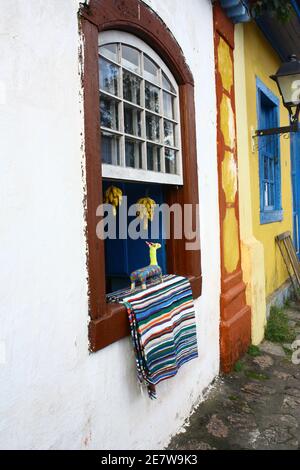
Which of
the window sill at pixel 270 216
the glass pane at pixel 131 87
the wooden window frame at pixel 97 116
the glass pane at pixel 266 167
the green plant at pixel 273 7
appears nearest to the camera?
the wooden window frame at pixel 97 116

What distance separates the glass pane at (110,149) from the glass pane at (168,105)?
2.32 ft

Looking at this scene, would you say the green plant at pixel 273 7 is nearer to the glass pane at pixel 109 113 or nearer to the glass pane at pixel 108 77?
the glass pane at pixel 108 77

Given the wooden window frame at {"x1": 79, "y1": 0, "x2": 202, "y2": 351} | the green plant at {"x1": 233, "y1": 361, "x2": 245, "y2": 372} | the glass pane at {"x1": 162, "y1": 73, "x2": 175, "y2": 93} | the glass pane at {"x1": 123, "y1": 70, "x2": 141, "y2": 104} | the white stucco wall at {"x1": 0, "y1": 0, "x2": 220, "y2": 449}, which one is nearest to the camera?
the white stucco wall at {"x1": 0, "y1": 0, "x2": 220, "y2": 449}

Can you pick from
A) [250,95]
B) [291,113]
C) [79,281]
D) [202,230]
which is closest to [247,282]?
[202,230]

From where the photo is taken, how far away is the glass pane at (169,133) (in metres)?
2.89

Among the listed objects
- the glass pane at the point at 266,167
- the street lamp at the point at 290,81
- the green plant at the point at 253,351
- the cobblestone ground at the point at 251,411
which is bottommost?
the cobblestone ground at the point at 251,411

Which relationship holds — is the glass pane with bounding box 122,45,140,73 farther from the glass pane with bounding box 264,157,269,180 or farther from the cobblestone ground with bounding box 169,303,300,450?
the glass pane with bounding box 264,157,269,180

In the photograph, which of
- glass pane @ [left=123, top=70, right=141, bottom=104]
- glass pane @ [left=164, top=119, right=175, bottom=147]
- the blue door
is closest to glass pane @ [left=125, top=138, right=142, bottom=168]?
glass pane @ [left=123, top=70, right=141, bottom=104]

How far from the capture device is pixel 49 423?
1.74m

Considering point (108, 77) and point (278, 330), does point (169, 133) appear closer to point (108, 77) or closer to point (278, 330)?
point (108, 77)

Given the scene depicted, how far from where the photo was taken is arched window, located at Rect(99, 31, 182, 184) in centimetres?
228

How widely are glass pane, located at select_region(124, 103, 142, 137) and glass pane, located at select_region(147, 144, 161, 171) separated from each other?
0.19 m

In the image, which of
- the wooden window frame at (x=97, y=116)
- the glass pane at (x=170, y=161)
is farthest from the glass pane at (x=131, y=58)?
the glass pane at (x=170, y=161)

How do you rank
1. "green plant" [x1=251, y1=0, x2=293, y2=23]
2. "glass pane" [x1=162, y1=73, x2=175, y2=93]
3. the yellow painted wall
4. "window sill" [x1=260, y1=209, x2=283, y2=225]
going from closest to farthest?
"glass pane" [x1=162, y1=73, x2=175, y2=93] → "green plant" [x1=251, y1=0, x2=293, y2=23] → the yellow painted wall → "window sill" [x1=260, y1=209, x2=283, y2=225]
